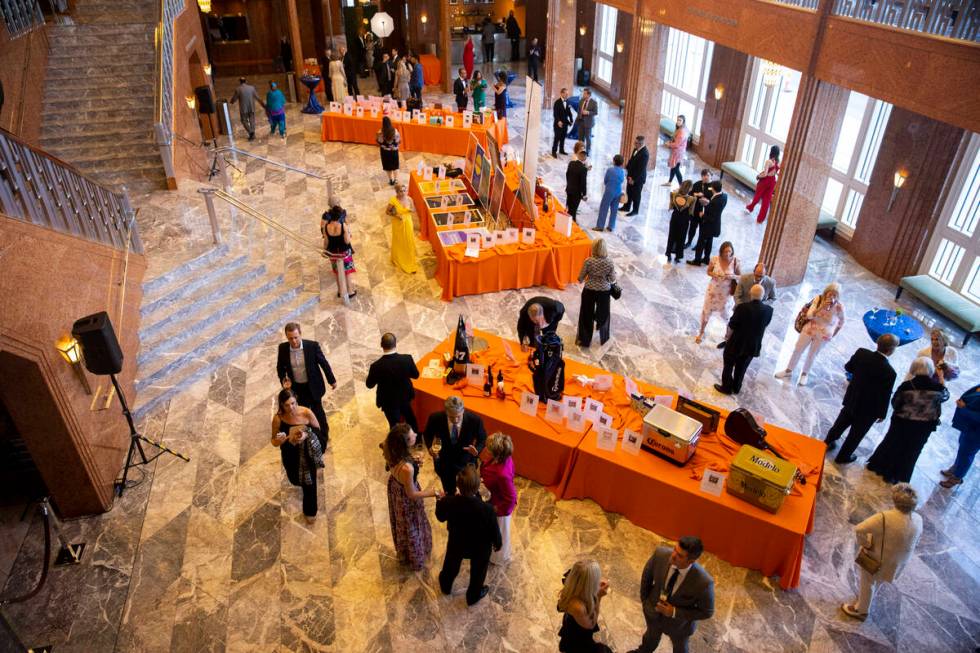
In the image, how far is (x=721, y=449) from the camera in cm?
598

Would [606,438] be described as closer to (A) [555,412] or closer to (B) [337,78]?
(A) [555,412]

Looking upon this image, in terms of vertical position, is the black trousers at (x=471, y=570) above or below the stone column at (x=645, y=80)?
below

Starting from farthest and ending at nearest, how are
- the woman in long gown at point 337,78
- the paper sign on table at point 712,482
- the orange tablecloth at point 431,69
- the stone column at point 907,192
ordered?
the orange tablecloth at point 431,69 < the woman in long gown at point 337,78 < the stone column at point 907,192 < the paper sign on table at point 712,482

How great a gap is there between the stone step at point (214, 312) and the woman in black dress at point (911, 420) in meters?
7.83

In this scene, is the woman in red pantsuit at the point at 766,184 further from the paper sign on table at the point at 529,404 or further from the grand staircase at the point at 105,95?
the grand staircase at the point at 105,95

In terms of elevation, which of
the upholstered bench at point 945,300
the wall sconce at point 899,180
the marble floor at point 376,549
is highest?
the wall sconce at point 899,180

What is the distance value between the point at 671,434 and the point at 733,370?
2.68 metres

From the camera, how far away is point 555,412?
6.39 m

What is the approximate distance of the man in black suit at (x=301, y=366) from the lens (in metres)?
6.43

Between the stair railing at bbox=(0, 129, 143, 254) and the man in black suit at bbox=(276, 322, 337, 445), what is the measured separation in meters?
2.75

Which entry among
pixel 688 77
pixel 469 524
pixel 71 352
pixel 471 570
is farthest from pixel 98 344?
pixel 688 77

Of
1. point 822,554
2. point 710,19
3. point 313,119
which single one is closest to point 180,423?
point 822,554

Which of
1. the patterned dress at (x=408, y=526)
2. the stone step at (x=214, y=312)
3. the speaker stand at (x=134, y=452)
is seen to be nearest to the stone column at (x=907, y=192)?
the patterned dress at (x=408, y=526)

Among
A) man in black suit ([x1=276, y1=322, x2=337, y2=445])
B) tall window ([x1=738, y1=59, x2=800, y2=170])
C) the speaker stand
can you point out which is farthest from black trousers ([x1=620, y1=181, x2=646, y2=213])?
the speaker stand
